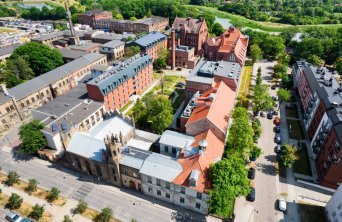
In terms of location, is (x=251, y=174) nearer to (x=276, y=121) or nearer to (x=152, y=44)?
(x=276, y=121)

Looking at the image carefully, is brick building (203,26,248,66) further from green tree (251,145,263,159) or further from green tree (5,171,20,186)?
green tree (5,171,20,186)

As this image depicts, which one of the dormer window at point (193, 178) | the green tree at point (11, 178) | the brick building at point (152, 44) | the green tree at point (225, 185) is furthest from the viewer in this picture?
the brick building at point (152, 44)

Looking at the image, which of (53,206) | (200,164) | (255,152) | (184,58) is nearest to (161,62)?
(184,58)

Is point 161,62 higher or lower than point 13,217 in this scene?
higher

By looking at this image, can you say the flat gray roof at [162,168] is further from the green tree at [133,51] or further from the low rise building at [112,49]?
the low rise building at [112,49]

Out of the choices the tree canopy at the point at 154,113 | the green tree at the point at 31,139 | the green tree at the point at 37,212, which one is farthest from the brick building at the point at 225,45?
the green tree at the point at 37,212
